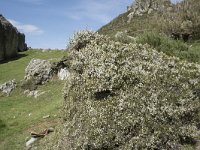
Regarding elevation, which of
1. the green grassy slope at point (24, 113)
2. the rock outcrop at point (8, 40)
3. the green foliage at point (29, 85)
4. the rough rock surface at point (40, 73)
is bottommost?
the green grassy slope at point (24, 113)

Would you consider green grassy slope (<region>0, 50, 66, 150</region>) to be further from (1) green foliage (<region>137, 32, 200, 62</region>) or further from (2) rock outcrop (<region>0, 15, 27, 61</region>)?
(2) rock outcrop (<region>0, 15, 27, 61</region>)

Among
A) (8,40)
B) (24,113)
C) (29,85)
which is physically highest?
(8,40)

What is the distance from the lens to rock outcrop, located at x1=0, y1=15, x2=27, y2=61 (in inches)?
2274

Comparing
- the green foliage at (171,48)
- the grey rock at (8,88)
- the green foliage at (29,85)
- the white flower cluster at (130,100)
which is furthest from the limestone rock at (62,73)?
the white flower cluster at (130,100)

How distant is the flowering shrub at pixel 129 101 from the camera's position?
44.9 ft

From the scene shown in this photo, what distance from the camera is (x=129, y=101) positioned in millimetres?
14258

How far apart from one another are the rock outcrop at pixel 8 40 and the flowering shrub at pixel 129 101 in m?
42.6

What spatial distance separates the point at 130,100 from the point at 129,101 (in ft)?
0.18

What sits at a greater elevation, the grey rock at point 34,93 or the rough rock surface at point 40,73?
the rough rock surface at point 40,73

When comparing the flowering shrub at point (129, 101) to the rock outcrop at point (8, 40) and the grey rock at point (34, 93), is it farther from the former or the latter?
the rock outcrop at point (8, 40)

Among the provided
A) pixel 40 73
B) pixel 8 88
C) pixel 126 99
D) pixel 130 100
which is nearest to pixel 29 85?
pixel 40 73

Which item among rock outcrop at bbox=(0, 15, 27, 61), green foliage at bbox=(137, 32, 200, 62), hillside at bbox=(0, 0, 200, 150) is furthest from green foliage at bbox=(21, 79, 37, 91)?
rock outcrop at bbox=(0, 15, 27, 61)

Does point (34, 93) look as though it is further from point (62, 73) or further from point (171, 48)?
point (171, 48)

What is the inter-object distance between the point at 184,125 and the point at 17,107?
57.8 feet
